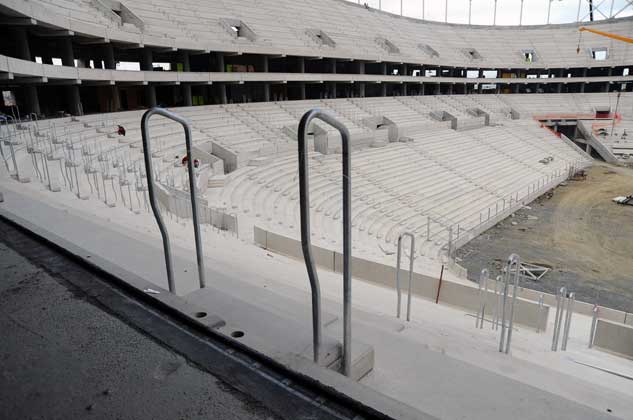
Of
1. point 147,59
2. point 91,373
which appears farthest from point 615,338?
point 147,59

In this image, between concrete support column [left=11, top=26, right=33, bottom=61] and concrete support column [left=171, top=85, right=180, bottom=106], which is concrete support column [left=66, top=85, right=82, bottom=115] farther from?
concrete support column [left=171, top=85, right=180, bottom=106]

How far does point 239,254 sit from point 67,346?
4697 millimetres

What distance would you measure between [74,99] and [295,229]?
14.8 meters

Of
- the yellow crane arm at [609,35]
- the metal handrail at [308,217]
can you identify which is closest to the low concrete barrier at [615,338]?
the metal handrail at [308,217]

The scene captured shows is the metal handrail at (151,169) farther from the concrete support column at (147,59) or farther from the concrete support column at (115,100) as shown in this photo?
the concrete support column at (115,100)

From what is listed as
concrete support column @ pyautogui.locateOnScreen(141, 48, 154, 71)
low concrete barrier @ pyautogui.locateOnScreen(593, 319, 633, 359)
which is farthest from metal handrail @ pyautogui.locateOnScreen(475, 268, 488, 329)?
concrete support column @ pyautogui.locateOnScreen(141, 48, 154, 71)

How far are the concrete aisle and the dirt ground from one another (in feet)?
36.3

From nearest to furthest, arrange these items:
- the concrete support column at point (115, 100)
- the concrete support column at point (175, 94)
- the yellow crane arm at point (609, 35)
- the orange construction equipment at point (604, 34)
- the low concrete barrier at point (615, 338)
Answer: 1. the low concrete barrier at point (615, 338)
2. the concrete support column at point (115, 100)
3. the concrete support column at point (175, 94)
4. the yellow crane arm at point (609, 35)
5. the orange construction equipment at point (604, 34)

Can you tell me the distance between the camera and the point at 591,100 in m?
43.7

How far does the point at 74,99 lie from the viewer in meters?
19.8

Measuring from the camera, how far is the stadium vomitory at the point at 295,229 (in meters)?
2.25

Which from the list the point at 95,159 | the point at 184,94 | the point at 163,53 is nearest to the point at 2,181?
the point at 95,159

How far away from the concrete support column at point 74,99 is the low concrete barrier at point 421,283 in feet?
51.4

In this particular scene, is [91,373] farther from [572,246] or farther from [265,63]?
[265,63]
